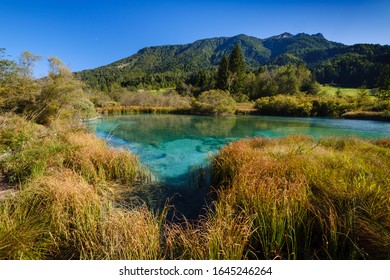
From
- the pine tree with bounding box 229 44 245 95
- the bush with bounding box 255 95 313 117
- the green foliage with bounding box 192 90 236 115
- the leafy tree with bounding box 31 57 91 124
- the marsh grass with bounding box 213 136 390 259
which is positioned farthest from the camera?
the pine tree with bounding box 229 44 245 95

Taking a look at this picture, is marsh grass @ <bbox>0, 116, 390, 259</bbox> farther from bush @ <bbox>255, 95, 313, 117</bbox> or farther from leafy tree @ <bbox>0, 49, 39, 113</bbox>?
bush @ <bbox>255, 95, 313, 117</bbox>

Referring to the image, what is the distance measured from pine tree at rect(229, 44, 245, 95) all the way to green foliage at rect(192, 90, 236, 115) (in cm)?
1631

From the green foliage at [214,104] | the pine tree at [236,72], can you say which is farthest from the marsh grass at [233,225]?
the pine tree at [236,72]

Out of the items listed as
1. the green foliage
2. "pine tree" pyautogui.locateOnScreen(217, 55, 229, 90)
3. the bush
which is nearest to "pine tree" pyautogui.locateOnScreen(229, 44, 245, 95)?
"pine tree" pyautogui.locateOnScreen(217, 55, 229, 90)

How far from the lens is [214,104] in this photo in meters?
38.8

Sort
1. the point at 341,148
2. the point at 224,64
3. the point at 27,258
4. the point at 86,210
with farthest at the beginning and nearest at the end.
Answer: the point at 224,64, the point at 341,148, the point at 86,210, the point at 27,258

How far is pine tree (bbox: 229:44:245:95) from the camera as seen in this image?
184 ft

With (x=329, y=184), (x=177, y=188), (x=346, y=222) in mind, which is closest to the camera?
(x=346, y=222)

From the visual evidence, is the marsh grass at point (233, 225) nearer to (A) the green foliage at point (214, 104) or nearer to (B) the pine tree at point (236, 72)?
(A) the green foliage at point (214, 104)

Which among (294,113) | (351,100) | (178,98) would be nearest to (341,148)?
(294,113)

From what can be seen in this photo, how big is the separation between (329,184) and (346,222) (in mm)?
1011
